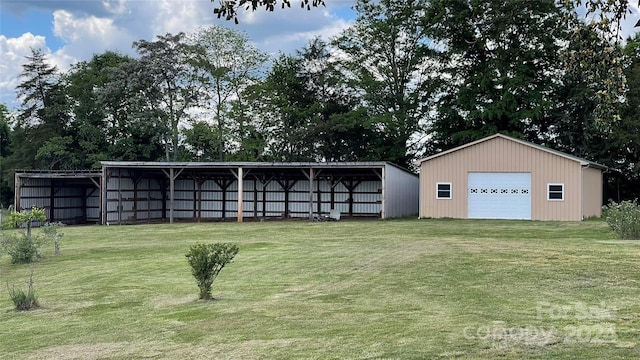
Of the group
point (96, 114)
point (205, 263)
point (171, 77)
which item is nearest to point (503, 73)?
point (171, 77)

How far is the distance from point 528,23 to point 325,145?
583 inches

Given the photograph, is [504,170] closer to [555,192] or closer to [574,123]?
[555,192]

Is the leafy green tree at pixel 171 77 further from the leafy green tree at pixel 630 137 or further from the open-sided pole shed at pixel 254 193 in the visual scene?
the leafy green tree at pixel 630 137

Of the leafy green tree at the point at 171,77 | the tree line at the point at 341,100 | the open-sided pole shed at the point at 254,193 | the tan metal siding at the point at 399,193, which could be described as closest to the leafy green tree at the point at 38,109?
the tree line at the point at 341,100

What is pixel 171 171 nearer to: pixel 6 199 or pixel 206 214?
pixel 206 214

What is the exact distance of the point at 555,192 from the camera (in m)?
25.2

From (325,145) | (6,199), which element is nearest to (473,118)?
(325,145)

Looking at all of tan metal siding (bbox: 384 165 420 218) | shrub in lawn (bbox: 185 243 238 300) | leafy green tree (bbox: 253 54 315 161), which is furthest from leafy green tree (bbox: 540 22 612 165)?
shrub in lawn (bbox: 185 243 238 300)

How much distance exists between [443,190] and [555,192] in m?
4.56

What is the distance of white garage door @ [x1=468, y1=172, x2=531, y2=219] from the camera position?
25.8m

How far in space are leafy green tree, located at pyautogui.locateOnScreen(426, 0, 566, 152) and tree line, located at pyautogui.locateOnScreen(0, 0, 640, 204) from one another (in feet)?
0.26

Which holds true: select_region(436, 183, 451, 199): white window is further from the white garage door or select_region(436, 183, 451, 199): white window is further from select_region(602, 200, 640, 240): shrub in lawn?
select_region(602, 200, 640, 240): shrub in lawn

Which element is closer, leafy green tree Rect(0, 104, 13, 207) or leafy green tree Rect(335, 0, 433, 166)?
leafy green tree Rect(335, 0, 433, 166)

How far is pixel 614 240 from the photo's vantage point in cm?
1558
